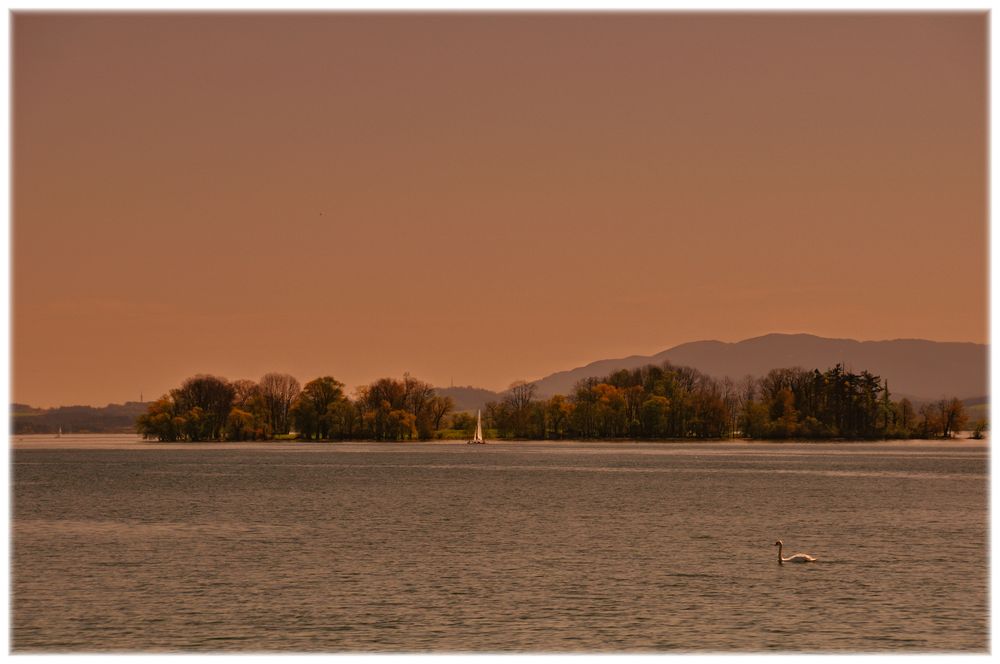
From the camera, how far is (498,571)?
46688 mm

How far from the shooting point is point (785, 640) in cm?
3356

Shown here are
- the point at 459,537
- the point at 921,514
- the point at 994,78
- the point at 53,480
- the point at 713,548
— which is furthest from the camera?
the point at 53,480

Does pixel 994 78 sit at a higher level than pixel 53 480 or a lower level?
higher

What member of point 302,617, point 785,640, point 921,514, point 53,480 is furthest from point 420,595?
point 53,480

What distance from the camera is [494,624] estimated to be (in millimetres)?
35531

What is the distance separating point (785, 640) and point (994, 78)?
63.7 feet

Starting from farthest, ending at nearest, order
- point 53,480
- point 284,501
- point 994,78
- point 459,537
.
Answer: point 53,480, point 284,501, point 459,537, point 994,78

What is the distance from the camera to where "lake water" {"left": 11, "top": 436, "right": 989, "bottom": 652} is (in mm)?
34250

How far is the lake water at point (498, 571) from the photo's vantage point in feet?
112

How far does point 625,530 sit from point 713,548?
877 cm

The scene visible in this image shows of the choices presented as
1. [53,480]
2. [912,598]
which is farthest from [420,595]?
[53,480]

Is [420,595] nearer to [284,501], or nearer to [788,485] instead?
[284,501]

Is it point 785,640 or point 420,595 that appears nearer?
point 785,640
